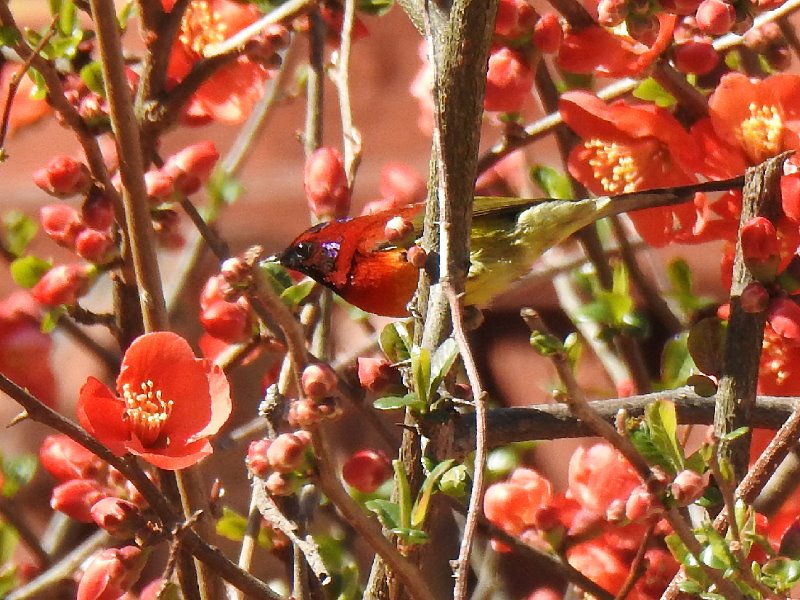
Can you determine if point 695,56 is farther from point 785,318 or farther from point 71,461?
point 71,461

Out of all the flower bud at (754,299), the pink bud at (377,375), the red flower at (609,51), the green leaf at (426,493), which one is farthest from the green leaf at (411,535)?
the red flower at (609,51)

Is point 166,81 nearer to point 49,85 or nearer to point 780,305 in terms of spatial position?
point 49,85

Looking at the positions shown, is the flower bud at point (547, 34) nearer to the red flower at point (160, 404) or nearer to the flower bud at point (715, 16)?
the flower bud at point (715, 16)

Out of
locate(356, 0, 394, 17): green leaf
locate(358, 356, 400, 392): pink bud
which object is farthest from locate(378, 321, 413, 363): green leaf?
locate(356, 0, 394, 17): green leaf

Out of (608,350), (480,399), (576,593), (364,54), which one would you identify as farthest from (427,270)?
(364,54)

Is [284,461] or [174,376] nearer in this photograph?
[284,461]

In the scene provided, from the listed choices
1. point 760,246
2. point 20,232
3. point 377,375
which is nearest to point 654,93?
point 760,246
